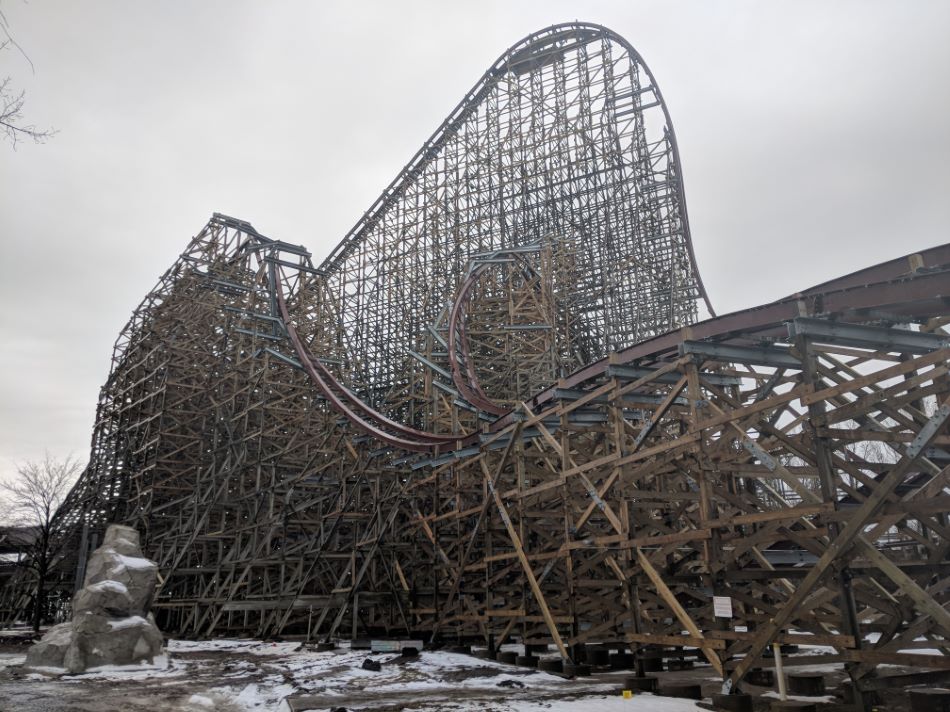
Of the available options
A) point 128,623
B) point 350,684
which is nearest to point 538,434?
point 350,684

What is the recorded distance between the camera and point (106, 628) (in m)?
12.1

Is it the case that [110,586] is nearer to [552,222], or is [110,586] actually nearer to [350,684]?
[350,684]

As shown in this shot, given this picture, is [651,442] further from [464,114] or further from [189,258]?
[189,258]

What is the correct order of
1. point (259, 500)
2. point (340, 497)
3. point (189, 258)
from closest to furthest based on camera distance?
point (340, 497)
point (259, 500)
point (189, 258)

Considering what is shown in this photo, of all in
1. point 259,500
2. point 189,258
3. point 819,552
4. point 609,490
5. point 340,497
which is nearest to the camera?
point 819,552

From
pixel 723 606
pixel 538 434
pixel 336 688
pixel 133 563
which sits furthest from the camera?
pixel 133 563

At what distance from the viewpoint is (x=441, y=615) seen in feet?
45.0

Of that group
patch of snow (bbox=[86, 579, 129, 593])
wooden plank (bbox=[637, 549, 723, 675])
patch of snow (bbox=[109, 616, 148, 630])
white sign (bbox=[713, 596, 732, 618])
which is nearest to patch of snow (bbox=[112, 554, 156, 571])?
patch of snow (bbox=[86, 579, 129, 593])

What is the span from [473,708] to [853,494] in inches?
170

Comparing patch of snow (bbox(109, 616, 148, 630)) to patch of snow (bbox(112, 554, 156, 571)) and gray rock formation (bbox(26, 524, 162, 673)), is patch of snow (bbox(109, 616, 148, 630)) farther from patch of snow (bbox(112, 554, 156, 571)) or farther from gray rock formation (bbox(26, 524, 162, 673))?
patch of snow (bbox(112, 554, 156, 571))

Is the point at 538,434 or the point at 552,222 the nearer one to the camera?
the point at 538,434

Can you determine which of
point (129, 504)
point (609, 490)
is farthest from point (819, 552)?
point (129, 504)

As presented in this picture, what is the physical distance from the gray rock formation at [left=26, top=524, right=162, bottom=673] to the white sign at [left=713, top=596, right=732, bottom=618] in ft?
32.0

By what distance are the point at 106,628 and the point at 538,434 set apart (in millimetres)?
7758
